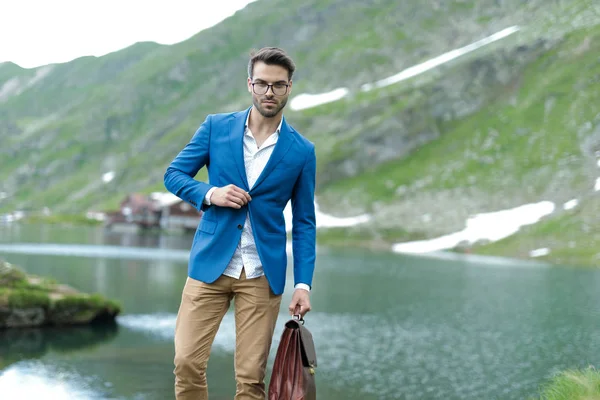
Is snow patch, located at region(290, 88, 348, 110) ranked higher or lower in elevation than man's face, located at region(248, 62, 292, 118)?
higher

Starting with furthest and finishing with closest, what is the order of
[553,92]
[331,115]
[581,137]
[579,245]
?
[331,115], [553,92], [581,137], [579,245]

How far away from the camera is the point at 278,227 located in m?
7.21

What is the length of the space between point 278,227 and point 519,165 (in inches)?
4916

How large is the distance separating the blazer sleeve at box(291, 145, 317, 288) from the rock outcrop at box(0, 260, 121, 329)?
20.3 metres

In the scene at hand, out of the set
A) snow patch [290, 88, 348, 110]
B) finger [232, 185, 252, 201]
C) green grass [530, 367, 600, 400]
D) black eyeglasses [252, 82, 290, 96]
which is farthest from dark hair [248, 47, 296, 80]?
snow patch [290, 88, 348, 110]

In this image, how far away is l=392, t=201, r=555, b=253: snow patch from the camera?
4150 inches

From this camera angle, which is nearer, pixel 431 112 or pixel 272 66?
pixel 272 66

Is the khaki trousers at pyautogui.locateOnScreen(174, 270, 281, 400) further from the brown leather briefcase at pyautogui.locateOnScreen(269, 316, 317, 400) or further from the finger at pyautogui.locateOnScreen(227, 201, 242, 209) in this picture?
the finger at pyautogui.locateOnScreen(227, 201, 242, 209)

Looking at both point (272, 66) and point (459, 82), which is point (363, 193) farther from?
point (272, 66)

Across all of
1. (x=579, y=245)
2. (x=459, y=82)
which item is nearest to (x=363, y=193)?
(x=459, y=82)

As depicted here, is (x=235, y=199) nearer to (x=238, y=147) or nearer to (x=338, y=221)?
(x=238, y=147)

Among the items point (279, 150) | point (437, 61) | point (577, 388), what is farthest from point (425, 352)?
point (437, 61)

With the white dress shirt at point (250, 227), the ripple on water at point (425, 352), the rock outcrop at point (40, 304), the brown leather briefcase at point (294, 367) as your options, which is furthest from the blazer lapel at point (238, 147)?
the rock outcrop at point (40, 304)

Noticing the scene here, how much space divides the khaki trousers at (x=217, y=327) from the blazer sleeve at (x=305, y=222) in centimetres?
50
